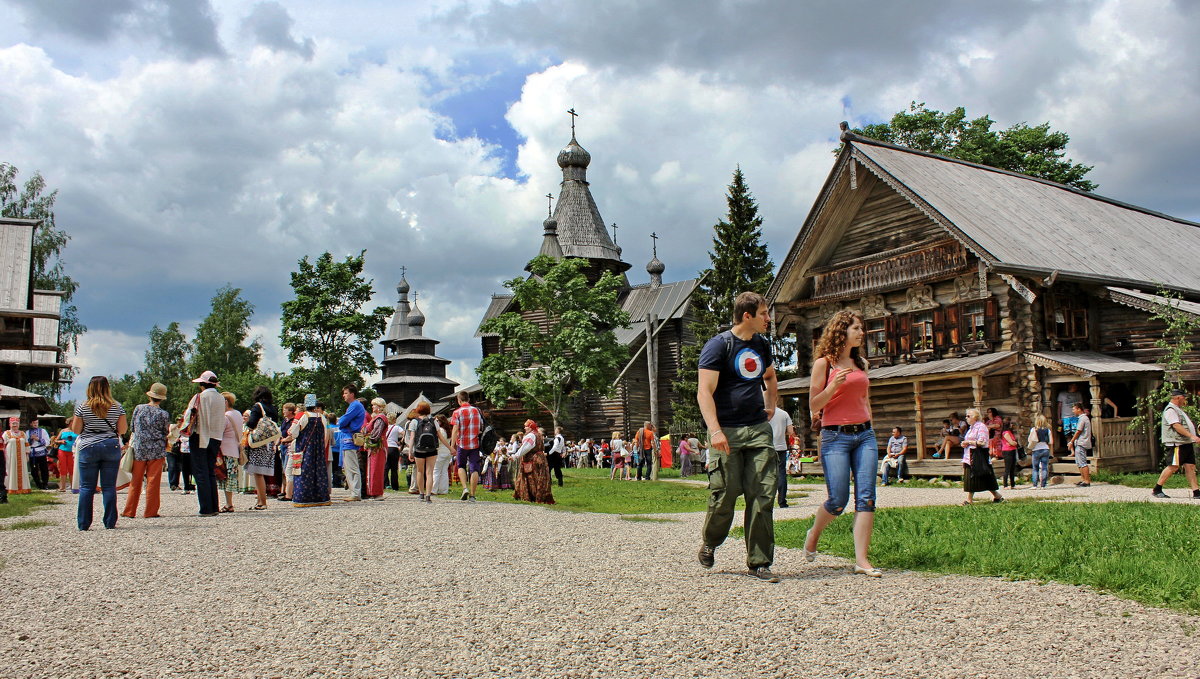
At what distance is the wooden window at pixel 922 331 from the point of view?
27.0 m

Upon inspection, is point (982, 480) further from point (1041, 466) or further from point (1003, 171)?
point (1003, 171)

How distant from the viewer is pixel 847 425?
6.51 meters

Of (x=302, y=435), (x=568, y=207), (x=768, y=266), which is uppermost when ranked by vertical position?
(x=568, y=207)

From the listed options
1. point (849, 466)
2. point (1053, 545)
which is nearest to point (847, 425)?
point (849, 466)

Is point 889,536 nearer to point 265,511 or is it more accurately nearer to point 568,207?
point 265,511

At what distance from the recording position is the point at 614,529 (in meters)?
9.88

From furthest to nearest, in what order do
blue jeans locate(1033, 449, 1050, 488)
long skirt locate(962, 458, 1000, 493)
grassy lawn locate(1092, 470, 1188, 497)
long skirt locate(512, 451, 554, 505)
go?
blue jeans locate(1033, 449, 1050, 488), grassy lawn locate(1092, 470, 1188, 497), long skirt locate(512, 451, 554, 505), long skirt locate(962, 458, 1000, 493)

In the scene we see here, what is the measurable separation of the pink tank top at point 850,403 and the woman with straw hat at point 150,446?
26.4ft

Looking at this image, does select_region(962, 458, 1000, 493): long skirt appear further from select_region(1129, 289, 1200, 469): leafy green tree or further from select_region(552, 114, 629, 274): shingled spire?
select_region(552, 114, 629, 274): shingled spire

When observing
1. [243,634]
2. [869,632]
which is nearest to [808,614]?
[869,632]

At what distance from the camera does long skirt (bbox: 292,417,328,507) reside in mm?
13648

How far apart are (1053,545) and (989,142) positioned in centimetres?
3953

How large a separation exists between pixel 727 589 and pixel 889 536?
116 inches

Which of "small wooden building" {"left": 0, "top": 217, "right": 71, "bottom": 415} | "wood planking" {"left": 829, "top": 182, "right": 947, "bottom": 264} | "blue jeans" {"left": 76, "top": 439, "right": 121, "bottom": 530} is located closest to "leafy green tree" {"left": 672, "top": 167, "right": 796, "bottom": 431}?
"wood planking" {"left": 829, "top": 182, "right": 947, "bottom": 264}
